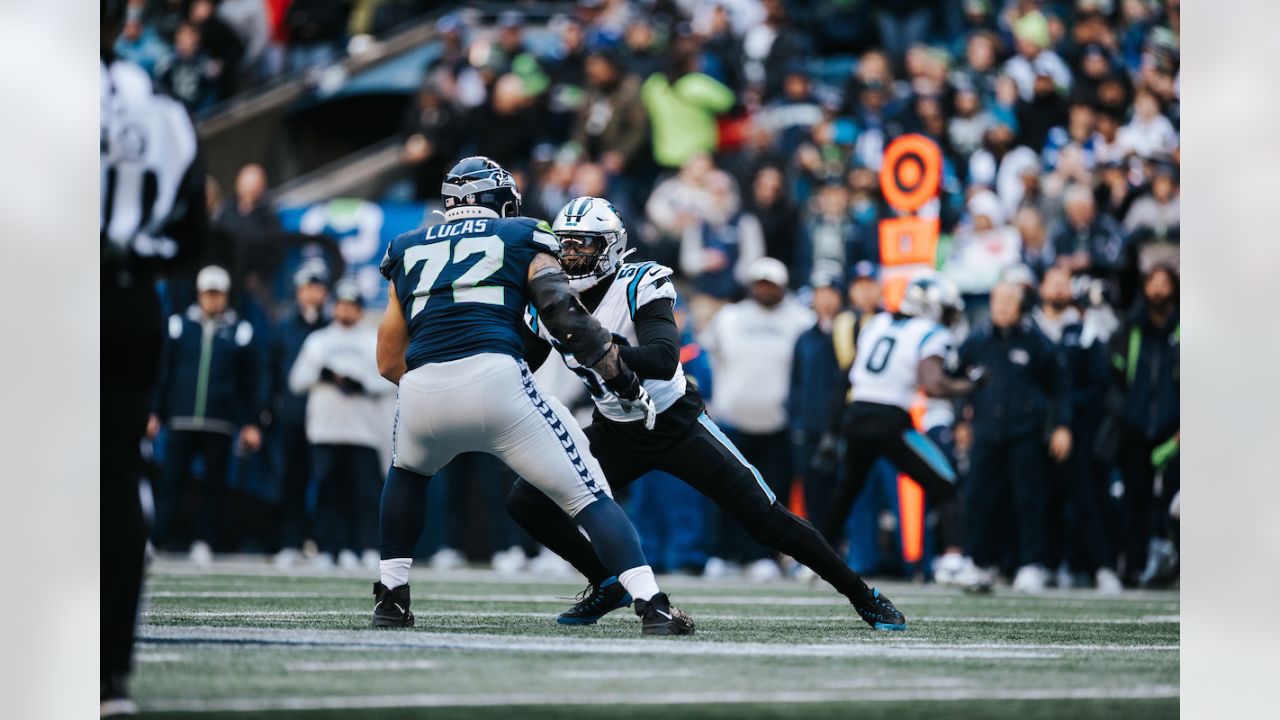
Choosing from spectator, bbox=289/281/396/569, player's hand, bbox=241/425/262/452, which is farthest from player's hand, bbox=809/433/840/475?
player's hand, bbox=241/425/262/452

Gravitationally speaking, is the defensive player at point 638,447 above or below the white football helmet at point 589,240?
below

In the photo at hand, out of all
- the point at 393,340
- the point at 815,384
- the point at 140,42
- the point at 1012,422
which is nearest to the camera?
the point at 393,340

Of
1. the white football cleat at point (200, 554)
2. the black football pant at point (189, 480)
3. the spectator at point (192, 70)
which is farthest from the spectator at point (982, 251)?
the spectator at point (192, 70)

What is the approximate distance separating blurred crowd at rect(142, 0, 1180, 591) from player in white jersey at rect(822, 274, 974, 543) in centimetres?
57

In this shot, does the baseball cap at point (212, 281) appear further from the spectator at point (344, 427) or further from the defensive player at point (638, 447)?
the defensive player at point (638, 447)

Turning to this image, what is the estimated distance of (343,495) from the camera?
44.0 feet

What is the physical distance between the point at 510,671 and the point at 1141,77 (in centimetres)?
1069

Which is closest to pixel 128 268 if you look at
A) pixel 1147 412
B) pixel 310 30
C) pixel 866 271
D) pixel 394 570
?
pixel 394 570

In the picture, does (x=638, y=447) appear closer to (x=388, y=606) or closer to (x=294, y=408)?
(x=388, y=606)

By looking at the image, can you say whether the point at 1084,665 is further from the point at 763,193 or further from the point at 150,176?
the point at 763,193

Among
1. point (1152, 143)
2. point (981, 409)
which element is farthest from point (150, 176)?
point (1152, 143)

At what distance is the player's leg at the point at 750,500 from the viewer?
7496 millimetres

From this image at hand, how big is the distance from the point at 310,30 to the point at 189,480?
6.96 metres

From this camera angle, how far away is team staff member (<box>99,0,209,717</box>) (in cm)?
527
